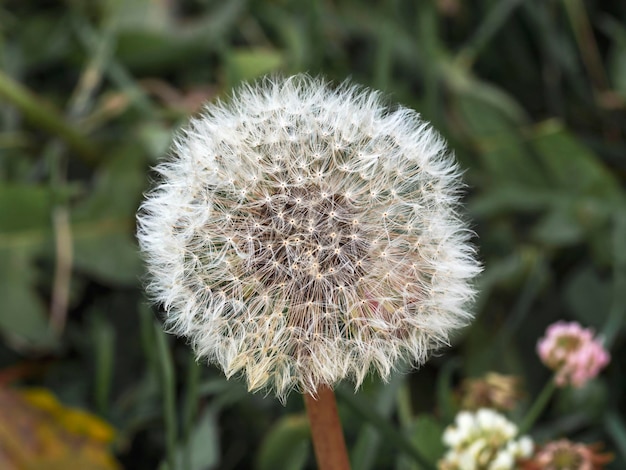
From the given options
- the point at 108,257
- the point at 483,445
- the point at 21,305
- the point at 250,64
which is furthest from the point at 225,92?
the point at 483,445

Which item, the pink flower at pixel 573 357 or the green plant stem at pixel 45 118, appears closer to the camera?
the pink flower at pixel 573 357

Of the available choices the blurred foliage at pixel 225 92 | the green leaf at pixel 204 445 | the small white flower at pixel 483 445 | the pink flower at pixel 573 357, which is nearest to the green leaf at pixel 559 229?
the blurred foliage at pixel 225 92

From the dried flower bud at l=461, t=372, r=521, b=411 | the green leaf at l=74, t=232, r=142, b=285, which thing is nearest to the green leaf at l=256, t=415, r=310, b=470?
the dried flower bud at l=461, t=372, r=521, b=411

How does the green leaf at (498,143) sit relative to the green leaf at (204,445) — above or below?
above

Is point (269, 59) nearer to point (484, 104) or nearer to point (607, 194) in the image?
point (484, 104)

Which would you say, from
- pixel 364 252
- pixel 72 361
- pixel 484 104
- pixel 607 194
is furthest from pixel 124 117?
pixel 364 252

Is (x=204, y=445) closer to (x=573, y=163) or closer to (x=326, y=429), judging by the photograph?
(x=326, y=429)

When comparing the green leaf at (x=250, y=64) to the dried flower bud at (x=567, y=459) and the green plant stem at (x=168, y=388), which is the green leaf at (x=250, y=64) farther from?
the dried flower bud at (x=567, y=459)

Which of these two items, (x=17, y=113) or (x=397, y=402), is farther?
(x=17, y=113)
